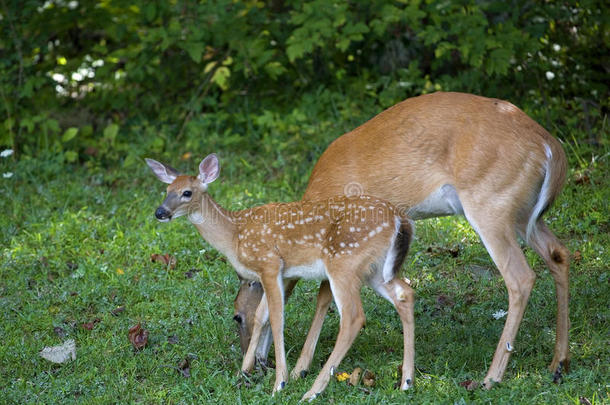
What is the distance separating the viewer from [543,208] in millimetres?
4941

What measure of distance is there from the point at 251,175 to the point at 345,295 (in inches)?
151

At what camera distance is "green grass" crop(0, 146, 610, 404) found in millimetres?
4793

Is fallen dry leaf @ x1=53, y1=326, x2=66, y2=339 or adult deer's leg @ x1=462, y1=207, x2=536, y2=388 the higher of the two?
adult deer's leg @ x1=462, y1=207, x2=536, y2=388

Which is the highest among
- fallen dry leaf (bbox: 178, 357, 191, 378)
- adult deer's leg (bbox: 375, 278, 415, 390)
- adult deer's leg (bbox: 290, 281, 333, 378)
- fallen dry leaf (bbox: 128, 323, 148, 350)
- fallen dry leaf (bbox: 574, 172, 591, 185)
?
adult deer's leg (bbox: 375, 278, 415, 390)

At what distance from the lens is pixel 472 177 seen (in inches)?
191

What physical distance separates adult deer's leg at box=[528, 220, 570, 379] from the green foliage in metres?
2.79

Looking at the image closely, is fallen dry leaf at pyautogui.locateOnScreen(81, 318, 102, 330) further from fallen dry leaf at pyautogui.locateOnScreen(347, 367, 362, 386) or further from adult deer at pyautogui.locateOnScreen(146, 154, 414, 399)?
fallen dry leaf at pyautogui.locateOnScreen(347, 367, 362, 386)

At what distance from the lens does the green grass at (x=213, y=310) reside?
189 inches

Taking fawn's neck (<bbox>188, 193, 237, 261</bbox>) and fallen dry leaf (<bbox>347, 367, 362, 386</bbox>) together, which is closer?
fallen dry leaf (<bbox>347, 367, 362, 386</bbox>)

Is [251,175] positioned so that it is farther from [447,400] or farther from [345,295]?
[447,400]

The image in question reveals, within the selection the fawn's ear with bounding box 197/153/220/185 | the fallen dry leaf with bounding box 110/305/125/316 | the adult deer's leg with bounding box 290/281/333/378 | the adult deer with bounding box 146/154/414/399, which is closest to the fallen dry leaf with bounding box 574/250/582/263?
the adult deer with bounding box 146/154/414/399

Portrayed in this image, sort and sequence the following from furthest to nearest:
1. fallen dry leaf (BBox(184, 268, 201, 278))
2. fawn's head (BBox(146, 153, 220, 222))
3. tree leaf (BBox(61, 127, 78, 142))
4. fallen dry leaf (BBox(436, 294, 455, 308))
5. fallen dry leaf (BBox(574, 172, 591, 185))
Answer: tree leaf (BBox(61, 127, 78, 142))
fallen dry leaf (BBox(574, 172, 591, 185))
fallen dry leaf (BBox(184, 268, 201, 278))
fallen dry leaf (BBox(436, 294, 455, 308))
fawn's head (BBox(146, 153, 220, 222))

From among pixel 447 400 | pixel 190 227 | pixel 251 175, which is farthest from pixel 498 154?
pixel 251 175

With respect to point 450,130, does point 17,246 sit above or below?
below
